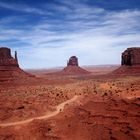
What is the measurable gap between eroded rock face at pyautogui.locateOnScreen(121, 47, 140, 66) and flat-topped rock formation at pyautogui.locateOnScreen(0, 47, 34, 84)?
1658 inches

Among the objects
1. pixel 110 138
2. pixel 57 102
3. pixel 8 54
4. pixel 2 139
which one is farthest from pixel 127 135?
pixel 8 54

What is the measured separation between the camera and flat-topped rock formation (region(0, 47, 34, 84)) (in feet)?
241

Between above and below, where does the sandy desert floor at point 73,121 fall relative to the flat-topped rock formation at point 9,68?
below

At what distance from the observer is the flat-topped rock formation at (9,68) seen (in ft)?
241

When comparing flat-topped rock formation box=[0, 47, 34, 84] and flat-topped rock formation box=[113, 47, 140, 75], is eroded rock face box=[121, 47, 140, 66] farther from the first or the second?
flat-topped rock formation box=[0, 47, 34, 84]

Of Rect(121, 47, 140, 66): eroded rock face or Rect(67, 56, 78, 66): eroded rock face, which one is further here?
Rect(67, 56, 78, 66): eroded rock face

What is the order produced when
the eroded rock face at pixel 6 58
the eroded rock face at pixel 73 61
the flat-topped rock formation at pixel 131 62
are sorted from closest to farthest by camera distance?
the eroded rock face at pixel 6 58
the flat-topped rock formation at pixel 131 62
the eroded rock face at pixel 73 61

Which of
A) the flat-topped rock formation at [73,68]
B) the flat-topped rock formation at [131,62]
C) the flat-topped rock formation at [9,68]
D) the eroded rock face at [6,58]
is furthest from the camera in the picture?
the flat-topped rock formation at [73,68]

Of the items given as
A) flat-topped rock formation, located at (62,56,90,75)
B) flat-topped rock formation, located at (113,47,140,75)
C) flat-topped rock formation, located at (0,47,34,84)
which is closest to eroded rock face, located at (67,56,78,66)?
flat-topped rock formation, located at (62,56,90,75)

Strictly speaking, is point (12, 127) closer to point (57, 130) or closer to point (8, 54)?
point (57, 130)

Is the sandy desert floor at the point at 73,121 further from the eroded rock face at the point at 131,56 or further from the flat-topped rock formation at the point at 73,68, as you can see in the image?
the flat-topped rock formation at the point at 73,68

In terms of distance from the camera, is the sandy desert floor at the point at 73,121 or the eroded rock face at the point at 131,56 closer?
the sandy desert floor at the point at 73,121

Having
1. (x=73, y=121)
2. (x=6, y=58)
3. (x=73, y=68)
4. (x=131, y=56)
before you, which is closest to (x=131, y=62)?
(x=131, y=56)

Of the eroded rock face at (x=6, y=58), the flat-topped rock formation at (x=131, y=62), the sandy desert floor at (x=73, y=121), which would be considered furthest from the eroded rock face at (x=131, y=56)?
the sandy desert floor at (x=73, y=121)
